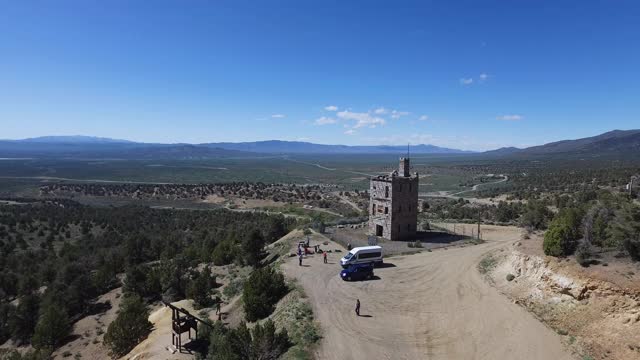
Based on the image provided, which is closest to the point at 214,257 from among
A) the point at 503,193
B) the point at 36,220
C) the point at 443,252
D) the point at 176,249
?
the point at 176,249

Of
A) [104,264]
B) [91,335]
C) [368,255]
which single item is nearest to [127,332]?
[91,335]

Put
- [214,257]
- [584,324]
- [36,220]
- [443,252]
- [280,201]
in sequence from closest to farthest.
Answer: [584,324], [443,252], [214,257], [36,220], [280,201]

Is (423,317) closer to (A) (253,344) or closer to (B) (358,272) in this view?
(B) (358,272)

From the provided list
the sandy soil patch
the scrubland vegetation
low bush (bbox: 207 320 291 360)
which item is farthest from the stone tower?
the sandy soil patch

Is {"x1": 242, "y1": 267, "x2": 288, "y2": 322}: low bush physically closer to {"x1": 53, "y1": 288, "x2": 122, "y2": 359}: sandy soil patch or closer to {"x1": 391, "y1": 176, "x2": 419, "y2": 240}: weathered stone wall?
{"x1": 53, "y1": 288, "x2": 122, "y2": 359}: sandy soil patch

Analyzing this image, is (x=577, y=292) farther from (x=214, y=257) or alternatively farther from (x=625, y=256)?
(x=214, y=257)

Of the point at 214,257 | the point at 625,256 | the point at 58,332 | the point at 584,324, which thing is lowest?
the point at 58,332
